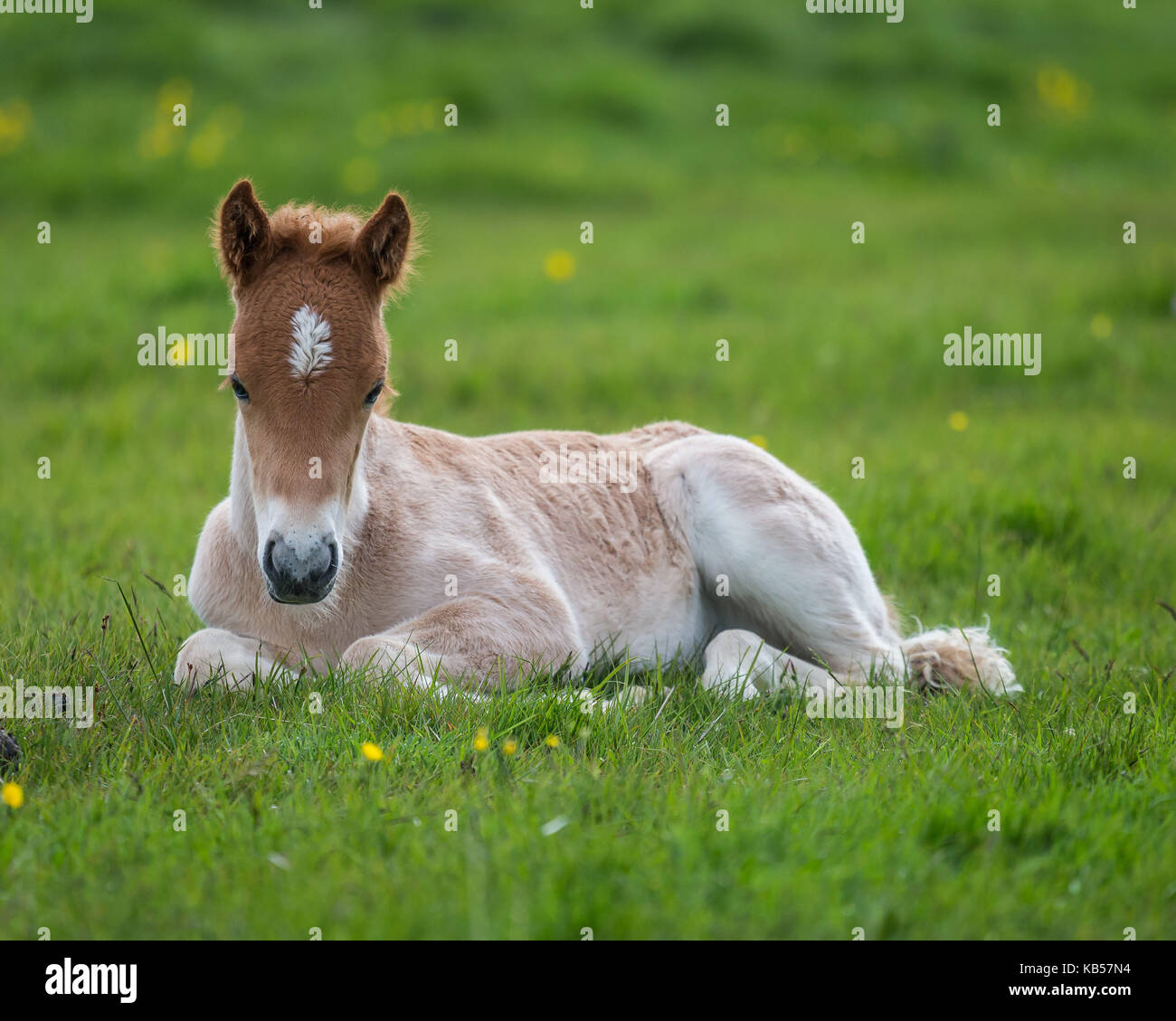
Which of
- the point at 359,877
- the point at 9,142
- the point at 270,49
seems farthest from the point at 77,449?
the point at 270,49

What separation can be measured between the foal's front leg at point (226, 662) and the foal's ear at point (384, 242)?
142cm

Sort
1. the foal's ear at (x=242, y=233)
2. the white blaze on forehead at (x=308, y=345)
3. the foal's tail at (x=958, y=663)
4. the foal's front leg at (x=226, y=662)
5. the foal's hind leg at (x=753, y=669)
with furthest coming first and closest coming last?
the foal's tail at (x=958, y=663)
the foal's hind leg at (x=753, y=669)
the foal's front leg at (x=226, y=662)
the foal's ear at (x=242, y=233)
the white blaze on forehead at (x=308, y=345)

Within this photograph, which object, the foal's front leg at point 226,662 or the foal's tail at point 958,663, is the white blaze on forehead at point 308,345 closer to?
the foal's front leg at point 226,662

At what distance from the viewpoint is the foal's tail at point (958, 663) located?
15.7ft

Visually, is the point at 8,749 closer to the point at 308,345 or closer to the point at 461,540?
the point at 308,345

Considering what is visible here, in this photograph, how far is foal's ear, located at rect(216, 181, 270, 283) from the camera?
3902 mm

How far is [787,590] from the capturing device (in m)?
5.04

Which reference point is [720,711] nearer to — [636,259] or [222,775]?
[222,775]

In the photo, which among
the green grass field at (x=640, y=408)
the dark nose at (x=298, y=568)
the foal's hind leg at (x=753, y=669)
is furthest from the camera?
the foal's hind leg at (x=753, y=669)

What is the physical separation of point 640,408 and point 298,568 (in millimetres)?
6304

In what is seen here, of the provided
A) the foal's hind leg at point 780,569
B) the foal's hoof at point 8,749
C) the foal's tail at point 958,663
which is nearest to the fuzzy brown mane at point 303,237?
the foal's hoof at point 8,749

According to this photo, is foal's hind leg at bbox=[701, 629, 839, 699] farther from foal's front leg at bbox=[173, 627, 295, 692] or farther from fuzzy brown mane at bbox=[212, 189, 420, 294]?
fuzzy brown mane at bbox=[212, 189, 420, 294]

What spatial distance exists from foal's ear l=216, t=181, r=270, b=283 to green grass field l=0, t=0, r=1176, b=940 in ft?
4.83

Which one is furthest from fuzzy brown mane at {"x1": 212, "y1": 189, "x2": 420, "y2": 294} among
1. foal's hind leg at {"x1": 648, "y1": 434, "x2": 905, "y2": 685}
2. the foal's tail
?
the foal's tail
